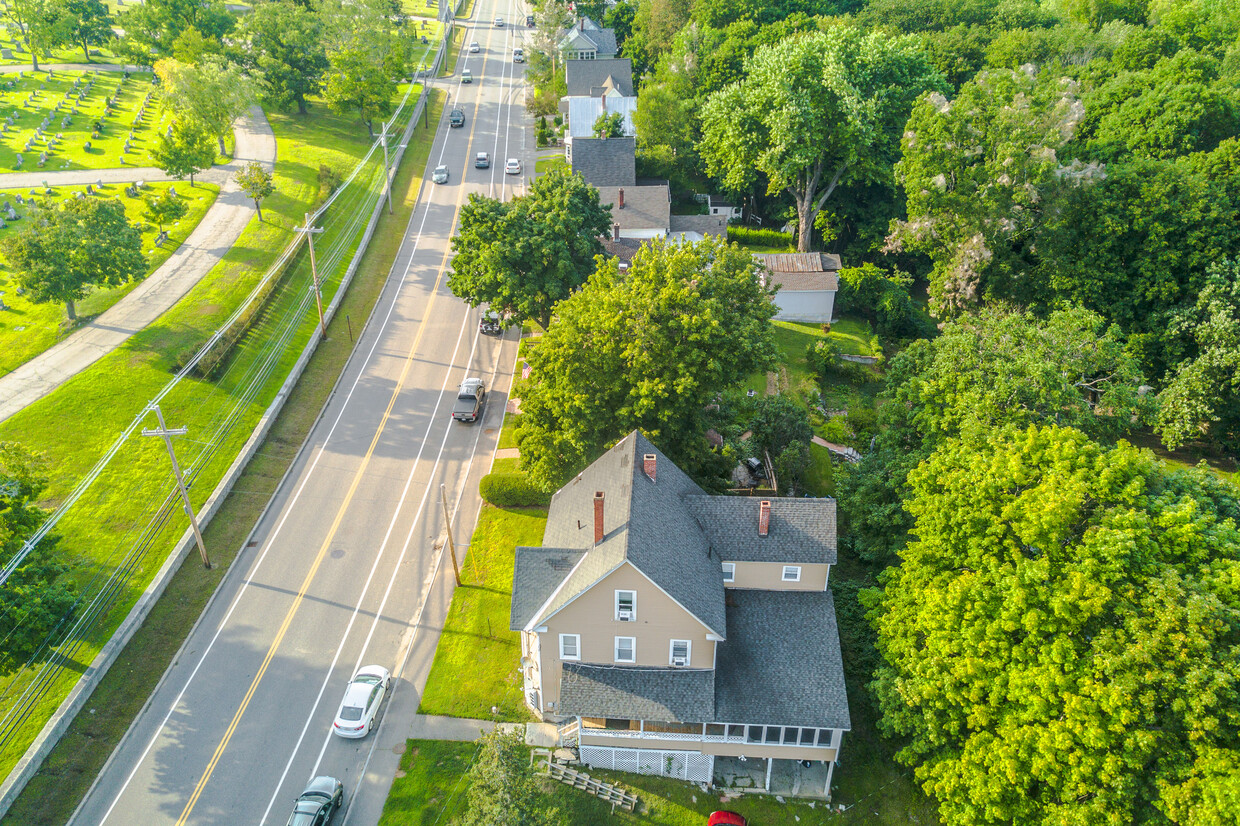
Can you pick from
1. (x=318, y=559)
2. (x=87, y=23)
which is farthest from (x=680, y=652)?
(x=87, y=23)

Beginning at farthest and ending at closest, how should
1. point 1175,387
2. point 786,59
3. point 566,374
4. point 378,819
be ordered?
point 786,59
point 1175,387
point 566,374
point 378,819

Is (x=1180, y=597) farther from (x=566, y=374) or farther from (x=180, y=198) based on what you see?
(x=180, y=198)

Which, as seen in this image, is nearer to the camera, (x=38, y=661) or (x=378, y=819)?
(x=378, y=819)

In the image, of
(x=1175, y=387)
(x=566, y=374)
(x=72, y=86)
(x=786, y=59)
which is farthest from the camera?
(x=72, y=86)

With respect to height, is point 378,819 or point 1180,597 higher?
point 1180,597

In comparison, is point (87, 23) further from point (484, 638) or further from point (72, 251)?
point (484, 638)

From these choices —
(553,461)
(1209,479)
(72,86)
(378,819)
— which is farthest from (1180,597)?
(72,86)

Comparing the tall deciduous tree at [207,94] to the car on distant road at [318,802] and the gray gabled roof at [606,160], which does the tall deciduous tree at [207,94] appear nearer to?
the gray gabled roof at [606,160]
